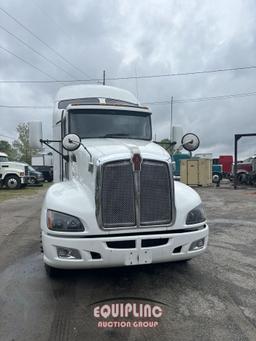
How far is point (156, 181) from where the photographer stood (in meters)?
4.50

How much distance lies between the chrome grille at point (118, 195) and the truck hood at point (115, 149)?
0.65 feet

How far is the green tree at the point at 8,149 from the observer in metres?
64.4

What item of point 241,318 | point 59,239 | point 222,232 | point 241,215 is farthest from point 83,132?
point 241,215

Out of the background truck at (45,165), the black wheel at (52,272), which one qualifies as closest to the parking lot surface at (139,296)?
the black wheel at (52,272)

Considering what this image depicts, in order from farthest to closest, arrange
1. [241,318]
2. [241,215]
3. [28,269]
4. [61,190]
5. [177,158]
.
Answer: [177,158] < [241,215] < [28,269] < [61,190] < [241,318]

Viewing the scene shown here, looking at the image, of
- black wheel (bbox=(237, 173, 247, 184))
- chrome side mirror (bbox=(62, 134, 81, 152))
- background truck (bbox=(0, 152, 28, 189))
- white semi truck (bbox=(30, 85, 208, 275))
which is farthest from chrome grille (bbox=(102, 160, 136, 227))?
black wheel (bbox=(237, 173, 247, 184))

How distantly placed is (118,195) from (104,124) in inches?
80.6

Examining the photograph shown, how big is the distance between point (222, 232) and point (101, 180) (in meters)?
4.99

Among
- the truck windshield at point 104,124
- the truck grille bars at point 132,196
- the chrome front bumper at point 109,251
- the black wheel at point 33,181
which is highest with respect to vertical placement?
the truck windshield at point 104,124

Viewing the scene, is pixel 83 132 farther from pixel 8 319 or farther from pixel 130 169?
pixel 8 319

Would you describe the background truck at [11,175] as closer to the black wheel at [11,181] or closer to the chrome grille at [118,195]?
the black wheel at [11,181]

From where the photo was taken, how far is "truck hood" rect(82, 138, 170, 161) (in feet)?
15.0

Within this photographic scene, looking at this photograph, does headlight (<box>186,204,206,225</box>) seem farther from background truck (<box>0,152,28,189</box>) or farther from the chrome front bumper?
background truck (<box>0,152,28,189</box>)

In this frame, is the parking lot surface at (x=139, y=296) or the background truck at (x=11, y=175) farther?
the background truck at (x=11, y=175)
